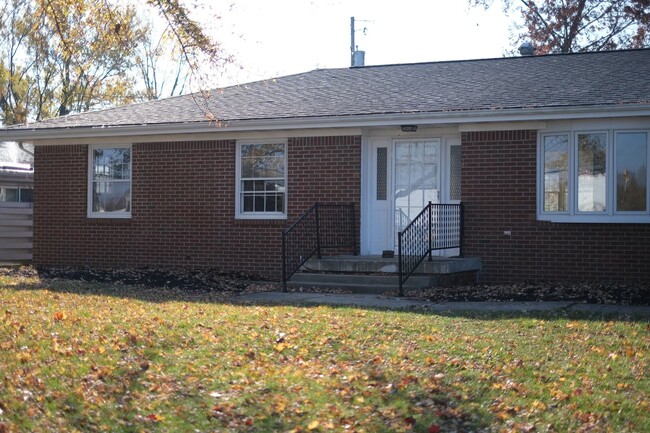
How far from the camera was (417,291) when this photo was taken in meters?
14.3

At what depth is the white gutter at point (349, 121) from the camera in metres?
14.4

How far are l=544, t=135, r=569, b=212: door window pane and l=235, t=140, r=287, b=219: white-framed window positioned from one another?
4863 mm

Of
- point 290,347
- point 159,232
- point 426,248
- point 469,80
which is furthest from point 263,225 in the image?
point 290,347

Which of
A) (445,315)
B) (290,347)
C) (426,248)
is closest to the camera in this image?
(290,347)

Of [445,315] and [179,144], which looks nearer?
[445,315]

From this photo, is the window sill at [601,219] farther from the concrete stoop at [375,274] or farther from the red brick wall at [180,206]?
the red brick wall at [180,206]

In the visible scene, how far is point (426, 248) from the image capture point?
599 inches

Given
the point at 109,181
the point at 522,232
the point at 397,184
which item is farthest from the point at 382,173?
the point at 109,181

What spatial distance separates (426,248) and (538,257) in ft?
6.25

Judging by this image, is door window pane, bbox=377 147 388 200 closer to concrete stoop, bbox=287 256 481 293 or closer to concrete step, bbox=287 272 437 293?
concrete stoop, bbox=287 256 481 293

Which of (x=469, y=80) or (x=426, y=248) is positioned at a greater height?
(x=469, y=80)

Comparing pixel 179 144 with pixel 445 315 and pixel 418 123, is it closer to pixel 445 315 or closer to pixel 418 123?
pixel 418 123

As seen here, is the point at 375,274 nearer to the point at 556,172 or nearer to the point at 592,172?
the point at 556,172

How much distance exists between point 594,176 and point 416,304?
4352 mm
